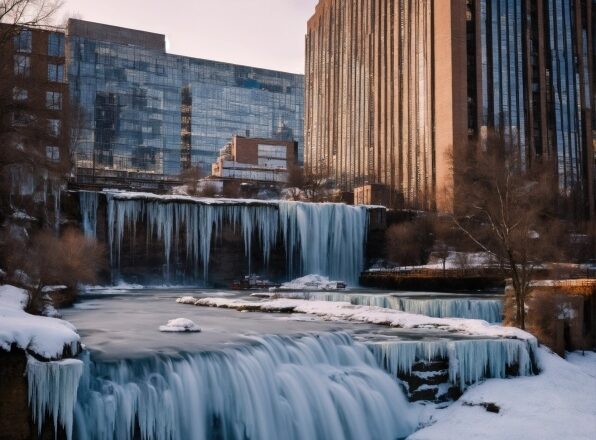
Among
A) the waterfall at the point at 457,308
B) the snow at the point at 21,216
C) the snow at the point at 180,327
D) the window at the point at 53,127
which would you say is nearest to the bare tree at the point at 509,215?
the waterfall at the point at 457,308

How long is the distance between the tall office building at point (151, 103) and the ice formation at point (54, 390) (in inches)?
3541

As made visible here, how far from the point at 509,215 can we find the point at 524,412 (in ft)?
53.7

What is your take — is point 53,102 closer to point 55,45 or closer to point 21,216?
point 21,216

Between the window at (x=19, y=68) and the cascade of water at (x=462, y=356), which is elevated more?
the window at (x=19, y=68)

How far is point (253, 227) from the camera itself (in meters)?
49.7

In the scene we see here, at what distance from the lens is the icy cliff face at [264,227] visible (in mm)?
46531

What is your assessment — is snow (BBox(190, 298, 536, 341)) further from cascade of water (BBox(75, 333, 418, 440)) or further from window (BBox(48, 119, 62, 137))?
window (BBox(48, 119, 62, 137))

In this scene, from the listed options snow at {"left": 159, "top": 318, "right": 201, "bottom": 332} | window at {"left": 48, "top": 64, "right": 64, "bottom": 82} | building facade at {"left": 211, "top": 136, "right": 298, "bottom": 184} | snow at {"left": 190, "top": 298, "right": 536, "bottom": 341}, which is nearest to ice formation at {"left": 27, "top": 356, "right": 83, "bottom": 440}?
snow at {"left": 159, "top": 318, "right": 201, "bottom": 332}

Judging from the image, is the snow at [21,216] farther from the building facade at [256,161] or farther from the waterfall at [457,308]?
the building facade at [256,161]

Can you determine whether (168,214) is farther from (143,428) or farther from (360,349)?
(143,428)

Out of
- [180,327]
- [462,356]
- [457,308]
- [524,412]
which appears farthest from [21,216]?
[524,412]

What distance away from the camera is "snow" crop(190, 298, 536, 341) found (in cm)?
1962

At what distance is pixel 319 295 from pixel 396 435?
17903mm

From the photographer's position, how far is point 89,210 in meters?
44.6
